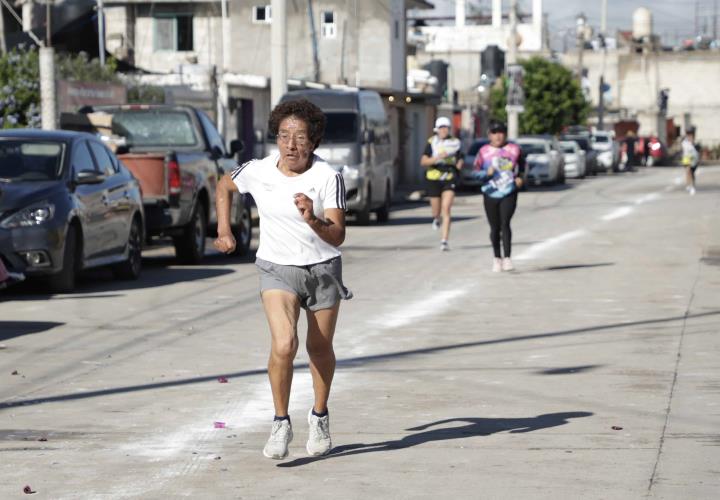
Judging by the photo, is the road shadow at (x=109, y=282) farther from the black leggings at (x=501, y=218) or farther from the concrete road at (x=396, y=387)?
the black leggings at (x=501, y=218)

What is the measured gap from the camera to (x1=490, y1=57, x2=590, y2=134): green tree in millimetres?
79562

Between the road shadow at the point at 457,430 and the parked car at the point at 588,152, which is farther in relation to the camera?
the parked car at the point at 588,152

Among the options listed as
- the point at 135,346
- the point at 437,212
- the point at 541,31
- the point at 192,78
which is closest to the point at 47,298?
the point at 135,346

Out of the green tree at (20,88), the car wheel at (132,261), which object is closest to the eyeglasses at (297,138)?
the car wheel at (132,261)

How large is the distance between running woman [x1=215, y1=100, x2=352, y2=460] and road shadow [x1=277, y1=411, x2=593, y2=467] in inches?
7.0

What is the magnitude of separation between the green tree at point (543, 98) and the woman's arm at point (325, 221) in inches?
2815

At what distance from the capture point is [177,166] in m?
19.5

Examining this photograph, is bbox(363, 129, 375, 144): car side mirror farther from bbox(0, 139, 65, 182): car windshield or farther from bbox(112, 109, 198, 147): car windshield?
bbox(0, 139, 65, 182): car windshield

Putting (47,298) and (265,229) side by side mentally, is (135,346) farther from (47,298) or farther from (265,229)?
(265,229)

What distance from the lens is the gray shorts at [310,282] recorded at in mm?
7645

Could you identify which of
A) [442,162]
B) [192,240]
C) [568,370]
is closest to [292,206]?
[568,370]

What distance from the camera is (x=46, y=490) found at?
23.0ft

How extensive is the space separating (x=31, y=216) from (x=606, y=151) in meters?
54.6

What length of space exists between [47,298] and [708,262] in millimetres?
8797
